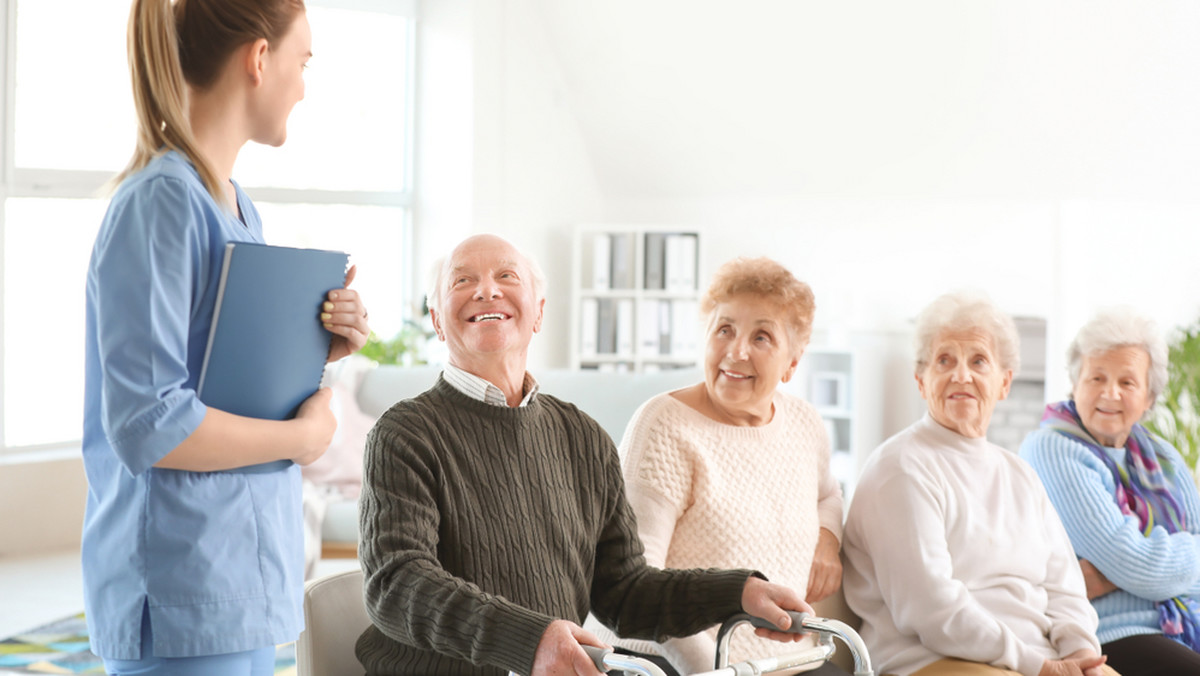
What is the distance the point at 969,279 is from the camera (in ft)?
19.3

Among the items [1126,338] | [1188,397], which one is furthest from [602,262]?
[1126,338]

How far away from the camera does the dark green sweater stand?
1284 millimetres

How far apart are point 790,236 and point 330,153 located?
2.83 m

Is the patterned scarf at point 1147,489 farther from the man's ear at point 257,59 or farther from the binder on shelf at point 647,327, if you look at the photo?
the binder on shelf at point 647,327

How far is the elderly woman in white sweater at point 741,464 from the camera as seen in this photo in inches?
73.2

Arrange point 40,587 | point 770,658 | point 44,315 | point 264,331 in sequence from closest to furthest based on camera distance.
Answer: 1. point 264,331
2. point 770,658
3. point 40,587
4. point 44,315

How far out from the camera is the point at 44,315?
17.1 ft

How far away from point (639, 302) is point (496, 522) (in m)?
Result: 5.15

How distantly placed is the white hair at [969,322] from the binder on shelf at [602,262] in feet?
14.9

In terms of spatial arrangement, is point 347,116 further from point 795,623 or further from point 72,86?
point 795,623

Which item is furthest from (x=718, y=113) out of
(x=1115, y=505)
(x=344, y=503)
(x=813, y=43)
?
(x=1115, y=505)

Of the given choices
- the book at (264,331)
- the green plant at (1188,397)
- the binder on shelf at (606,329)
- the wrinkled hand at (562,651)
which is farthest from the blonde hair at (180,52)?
the binder on shelf at (606,329)

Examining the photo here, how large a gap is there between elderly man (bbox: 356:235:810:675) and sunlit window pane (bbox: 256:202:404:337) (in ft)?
16.0

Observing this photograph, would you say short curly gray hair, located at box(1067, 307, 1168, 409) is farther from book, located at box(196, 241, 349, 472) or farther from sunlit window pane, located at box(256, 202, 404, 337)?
sunlit window pane, located at box(256, 202, 404, 337)
